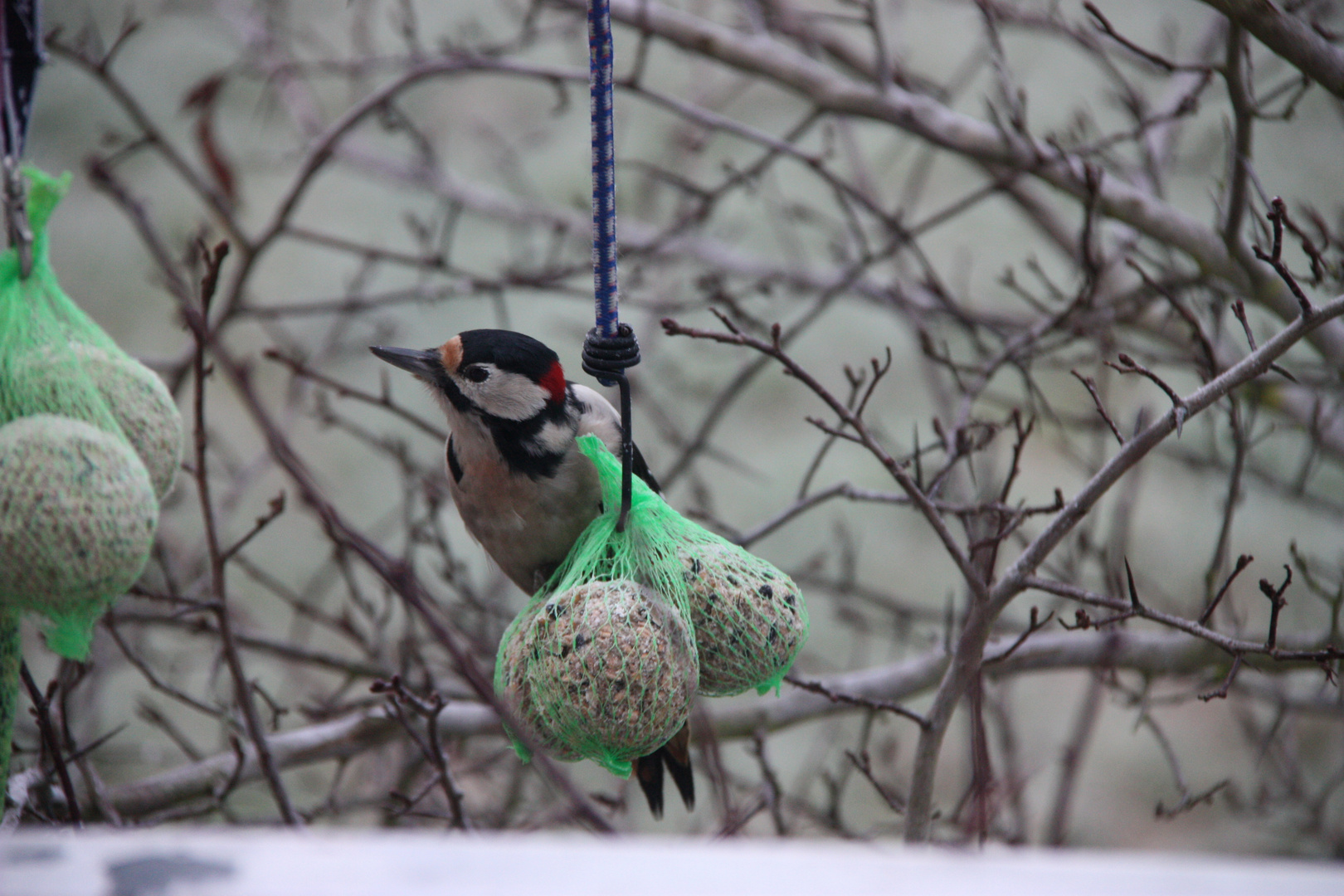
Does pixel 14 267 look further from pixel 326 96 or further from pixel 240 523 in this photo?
pixel 326 96

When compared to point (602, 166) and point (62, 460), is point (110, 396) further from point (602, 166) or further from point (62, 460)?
point (602, 166)

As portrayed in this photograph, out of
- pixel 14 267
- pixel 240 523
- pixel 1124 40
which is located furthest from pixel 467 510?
pixel 240 523

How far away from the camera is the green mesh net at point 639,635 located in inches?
53.2

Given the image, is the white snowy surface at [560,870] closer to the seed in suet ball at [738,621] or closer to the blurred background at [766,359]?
the blurred background at [766,359]

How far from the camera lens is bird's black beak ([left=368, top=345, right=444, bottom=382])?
1.67 meters

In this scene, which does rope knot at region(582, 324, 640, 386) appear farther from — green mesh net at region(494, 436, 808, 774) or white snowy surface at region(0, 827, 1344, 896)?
white snowy surface at region(0, 827, 1344, 896)

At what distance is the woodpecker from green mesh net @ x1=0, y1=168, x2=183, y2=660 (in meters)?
0.39

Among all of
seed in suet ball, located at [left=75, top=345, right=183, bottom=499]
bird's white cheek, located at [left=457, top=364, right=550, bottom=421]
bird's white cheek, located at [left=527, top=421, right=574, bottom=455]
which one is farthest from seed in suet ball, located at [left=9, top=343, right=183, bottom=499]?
bird's white cheek, located at [left=527, top=421, right=574, bottom=455]

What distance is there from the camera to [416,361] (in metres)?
1.72

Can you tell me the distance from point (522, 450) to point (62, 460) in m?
0.78

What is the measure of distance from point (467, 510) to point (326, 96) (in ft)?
22.3

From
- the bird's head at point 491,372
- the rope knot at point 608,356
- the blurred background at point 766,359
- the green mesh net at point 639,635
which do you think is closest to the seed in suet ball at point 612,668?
the green mesh net at point 639,635

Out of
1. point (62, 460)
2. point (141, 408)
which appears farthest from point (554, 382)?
point (62, 460)

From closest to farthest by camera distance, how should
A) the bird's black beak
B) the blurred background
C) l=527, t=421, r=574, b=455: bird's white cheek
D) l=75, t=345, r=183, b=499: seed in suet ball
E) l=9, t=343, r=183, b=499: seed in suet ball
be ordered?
l=9, t=343, r=183, b=499: seed in suet ball, l=75, t=345, r=183, b=499: seed in suet ball, the bird's black beak, l=527, t=421, r=574, b=455: bird's white cheek, the blurred background
